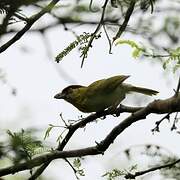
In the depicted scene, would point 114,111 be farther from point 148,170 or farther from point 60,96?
point 60,96

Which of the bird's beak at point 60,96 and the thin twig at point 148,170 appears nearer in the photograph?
the thin twig at point 148,170

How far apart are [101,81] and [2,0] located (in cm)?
331

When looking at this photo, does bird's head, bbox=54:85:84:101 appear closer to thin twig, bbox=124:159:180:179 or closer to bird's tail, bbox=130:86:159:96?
bird's tail, bbox=130:86:159:96

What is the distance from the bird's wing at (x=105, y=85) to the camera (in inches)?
178

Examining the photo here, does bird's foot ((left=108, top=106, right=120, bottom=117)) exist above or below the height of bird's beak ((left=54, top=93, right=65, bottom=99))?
above

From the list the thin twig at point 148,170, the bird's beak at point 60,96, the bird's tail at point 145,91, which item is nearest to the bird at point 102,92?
the bird's tail at point 145,91

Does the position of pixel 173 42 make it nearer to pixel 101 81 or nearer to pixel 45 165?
pixel 45 165

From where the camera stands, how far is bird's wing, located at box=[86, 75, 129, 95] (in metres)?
4.51

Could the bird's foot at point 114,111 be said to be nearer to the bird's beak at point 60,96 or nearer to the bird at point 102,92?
the bird at point 102,92

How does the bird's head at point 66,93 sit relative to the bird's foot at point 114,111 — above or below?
below

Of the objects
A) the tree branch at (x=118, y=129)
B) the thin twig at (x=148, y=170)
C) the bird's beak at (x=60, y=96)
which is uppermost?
the tree branch at (x=118, y=129)

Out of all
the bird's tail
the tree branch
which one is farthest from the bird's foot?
the bird's tail

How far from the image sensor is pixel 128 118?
8.66ft

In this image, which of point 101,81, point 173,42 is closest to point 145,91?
point 101,81
